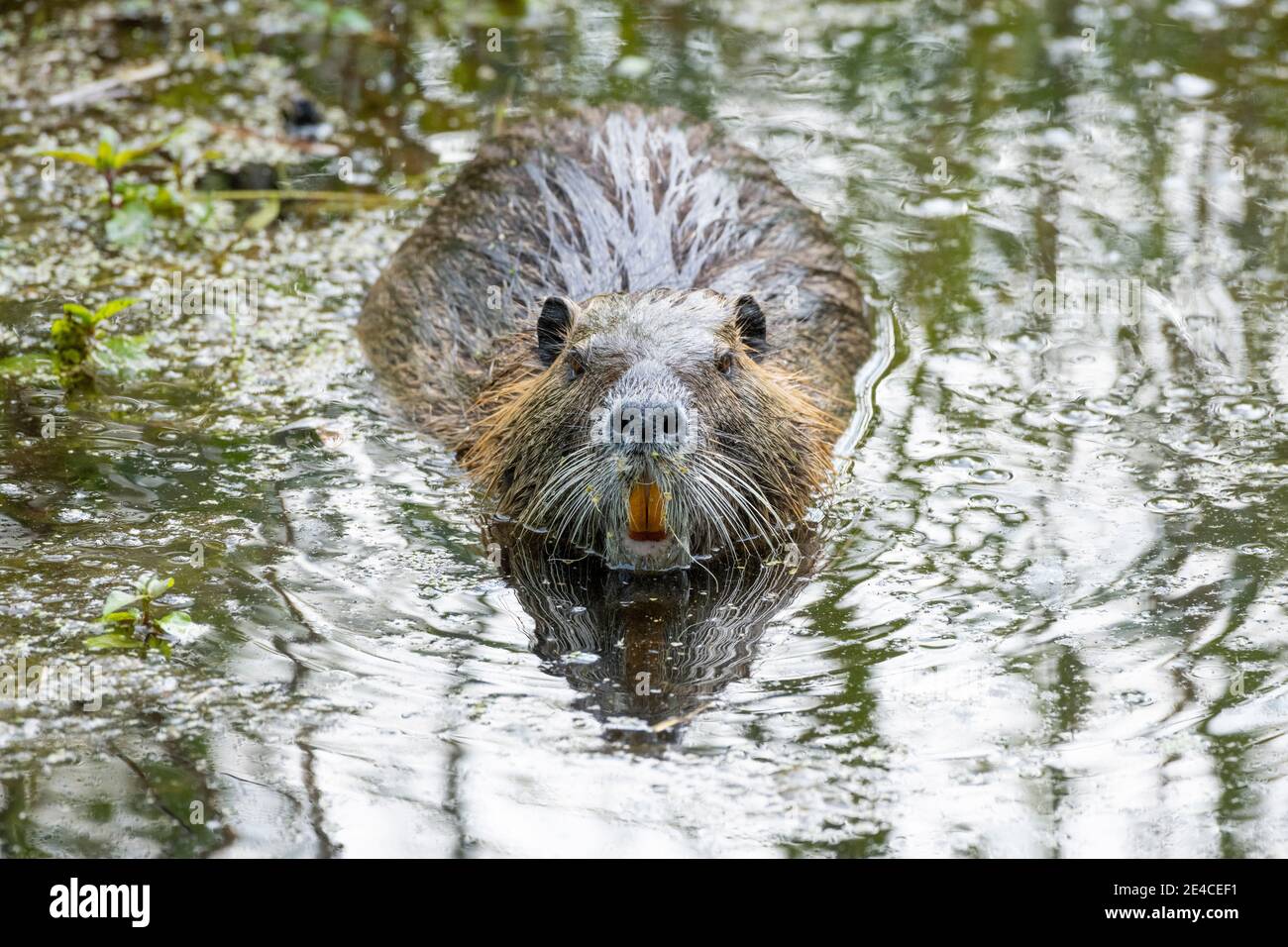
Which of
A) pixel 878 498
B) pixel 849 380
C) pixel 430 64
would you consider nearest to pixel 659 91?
pixel 430 64

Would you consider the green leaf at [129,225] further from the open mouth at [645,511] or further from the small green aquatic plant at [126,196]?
the open mouth at [645,511]

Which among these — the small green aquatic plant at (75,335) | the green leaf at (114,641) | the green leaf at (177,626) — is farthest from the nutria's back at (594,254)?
the green leaf at (114,641)

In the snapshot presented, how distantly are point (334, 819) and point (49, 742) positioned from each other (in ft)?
2.16

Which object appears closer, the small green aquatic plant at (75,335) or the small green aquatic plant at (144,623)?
the small green aquatic plant at (144,623)

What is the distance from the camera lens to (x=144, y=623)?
3.97m

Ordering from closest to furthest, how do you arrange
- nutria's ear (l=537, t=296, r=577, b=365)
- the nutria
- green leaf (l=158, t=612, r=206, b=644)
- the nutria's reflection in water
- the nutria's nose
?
1. the nutria's reflection in water
2. green leaf (l=158, t=612, r=206, b=644)
3. the nutria's nose
4. the nutria
5. nutria's ear (l=537, t=296, r=577, b=365)

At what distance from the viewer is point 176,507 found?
4641 mm

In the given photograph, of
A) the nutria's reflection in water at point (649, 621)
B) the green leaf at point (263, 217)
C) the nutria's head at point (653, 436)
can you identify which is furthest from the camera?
the green leaf at point (263, 217)

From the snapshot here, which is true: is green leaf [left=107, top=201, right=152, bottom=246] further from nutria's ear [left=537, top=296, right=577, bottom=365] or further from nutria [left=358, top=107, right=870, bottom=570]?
nutria's ear [left=537, top=296, right=577, bottom=365]

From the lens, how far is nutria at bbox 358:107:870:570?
443 centimetres

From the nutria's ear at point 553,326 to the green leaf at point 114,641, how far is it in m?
1.42

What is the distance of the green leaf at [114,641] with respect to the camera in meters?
3.85

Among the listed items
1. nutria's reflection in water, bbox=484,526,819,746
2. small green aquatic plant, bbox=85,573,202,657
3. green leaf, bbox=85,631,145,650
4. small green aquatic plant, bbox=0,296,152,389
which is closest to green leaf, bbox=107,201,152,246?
small green aquatic plant, bbox=0,296,152,389

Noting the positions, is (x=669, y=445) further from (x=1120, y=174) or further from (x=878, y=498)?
(x=1120, y=174)
